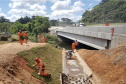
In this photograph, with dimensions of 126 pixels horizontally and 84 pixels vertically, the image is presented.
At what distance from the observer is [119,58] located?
8.44 metres

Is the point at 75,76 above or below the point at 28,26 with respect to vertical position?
below

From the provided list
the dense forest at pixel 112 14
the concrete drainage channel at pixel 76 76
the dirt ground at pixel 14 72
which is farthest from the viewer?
the dense forest at pixel 112 14

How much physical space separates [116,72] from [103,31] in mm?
6843

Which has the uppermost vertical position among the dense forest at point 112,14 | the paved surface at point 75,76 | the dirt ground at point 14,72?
the dense forest at point 112,14

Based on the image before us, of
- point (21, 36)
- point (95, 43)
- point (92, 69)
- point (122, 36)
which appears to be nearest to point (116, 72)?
point (92, 69)

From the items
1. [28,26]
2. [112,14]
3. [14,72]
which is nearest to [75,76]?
[14,72]

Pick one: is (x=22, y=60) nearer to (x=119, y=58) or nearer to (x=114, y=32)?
(x=119, y=58)

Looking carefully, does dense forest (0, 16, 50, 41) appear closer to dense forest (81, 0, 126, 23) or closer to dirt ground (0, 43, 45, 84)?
dirt ground (0, 43, 45, 84)

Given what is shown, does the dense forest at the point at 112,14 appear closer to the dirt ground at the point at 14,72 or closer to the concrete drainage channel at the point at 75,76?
the concrete drainage channel at the point at 75,76

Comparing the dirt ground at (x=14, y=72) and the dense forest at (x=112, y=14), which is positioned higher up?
the dense forest at (x=112, y=14)

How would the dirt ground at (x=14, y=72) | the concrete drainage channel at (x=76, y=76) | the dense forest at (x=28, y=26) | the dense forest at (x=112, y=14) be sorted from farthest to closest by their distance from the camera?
the dense forest at (x=112, y=14) → the dense forest at (x=28, y=26) → the concrete drainage channel at (x=76, y=76) → the dirt ground at (x=14, y=72)

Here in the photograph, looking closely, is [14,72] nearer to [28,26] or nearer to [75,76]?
[75,76]

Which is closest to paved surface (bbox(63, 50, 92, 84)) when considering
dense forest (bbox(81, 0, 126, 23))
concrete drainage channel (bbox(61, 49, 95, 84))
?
concrete drainage channel (bbox(61, 49, 95, 84))

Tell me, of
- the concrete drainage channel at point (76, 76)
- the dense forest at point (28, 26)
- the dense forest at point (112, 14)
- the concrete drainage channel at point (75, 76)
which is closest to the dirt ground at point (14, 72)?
the concrete drainage channel at point (76, 76)
